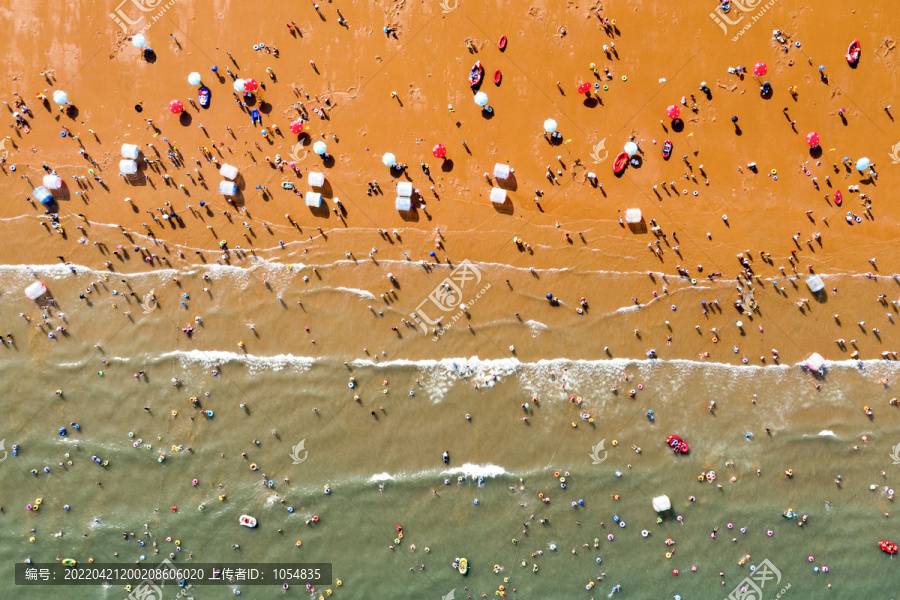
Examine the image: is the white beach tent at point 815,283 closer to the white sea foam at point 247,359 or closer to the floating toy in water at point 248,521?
the white sea foam at point 247,359

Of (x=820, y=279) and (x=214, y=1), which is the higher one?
(x=214, y=1)

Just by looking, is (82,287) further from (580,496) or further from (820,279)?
(820,279)

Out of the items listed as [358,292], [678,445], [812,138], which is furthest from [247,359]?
[812,138]

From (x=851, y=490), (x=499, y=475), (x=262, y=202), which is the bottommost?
(x=851, y=490)

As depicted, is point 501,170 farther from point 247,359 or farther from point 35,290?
point 35,290

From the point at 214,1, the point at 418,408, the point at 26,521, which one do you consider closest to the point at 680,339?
the point at 418,408

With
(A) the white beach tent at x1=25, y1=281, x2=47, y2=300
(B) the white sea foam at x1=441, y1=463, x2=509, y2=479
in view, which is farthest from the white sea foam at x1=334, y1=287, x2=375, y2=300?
(A) the white beach tent at x1=25, y1=281, x2=47, y2=300
